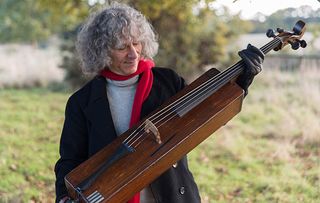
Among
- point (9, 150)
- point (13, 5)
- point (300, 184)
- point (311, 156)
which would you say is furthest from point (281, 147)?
point (13, 5)

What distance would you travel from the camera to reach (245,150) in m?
5.72

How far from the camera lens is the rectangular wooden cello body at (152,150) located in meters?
1.65

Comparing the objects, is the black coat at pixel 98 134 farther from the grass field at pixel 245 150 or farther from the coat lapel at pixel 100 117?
the grass field at pixel 245 150

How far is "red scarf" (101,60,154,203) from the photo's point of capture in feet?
6.39

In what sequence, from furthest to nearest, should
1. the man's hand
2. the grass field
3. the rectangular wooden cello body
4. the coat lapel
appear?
the grass field
the coat lapel
the man's hand
the rectangular wooden cello body

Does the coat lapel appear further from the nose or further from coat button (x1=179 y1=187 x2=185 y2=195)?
coat button (x1=179 y1=187 x2=185 y2=195)

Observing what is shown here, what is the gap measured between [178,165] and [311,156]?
372cm

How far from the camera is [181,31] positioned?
27.7 ft

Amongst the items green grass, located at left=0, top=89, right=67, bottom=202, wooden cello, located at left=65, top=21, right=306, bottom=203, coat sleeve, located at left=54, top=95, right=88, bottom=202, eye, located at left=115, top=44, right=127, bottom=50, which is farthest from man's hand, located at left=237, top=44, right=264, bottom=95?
green grass, located at left=0, top=89, right=67, bottom=202

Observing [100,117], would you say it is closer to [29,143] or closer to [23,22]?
[29,143]

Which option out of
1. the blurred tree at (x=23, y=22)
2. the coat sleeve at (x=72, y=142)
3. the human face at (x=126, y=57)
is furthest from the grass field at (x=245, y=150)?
the blurred tree at (x=23, y=22)

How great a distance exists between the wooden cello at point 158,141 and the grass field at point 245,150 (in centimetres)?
266

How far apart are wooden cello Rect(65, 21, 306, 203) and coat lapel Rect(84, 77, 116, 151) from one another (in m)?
0.12

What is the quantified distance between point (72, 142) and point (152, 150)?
17.2 inches
